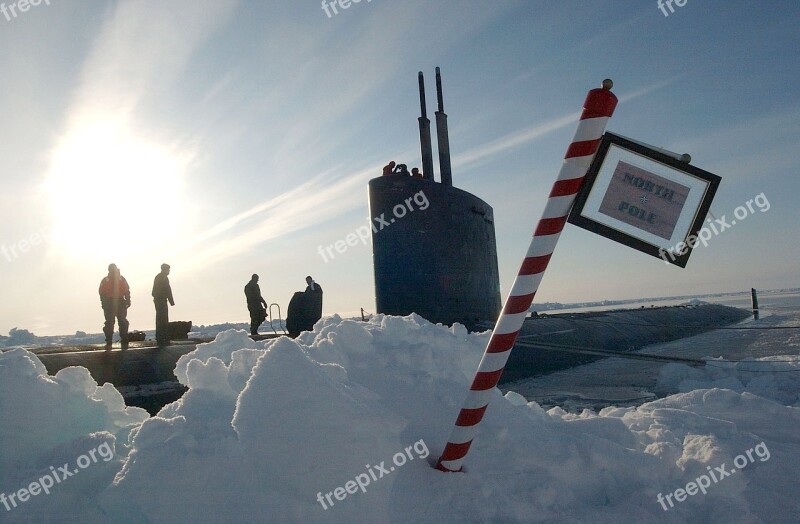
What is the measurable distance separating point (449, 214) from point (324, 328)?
643cm

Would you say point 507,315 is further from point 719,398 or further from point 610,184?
point 719,398

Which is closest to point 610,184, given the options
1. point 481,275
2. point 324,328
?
point 324,328

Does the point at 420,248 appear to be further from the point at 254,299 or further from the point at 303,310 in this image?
the point at 254,299

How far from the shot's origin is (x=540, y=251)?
7.58ft

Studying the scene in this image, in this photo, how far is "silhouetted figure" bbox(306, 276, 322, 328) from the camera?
1002 centimetres

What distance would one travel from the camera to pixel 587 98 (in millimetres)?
2256

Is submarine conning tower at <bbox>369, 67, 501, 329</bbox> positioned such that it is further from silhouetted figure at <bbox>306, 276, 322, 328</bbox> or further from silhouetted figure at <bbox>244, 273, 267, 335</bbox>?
silhouetted figure at <bbox>244, 273, 267, 335</bbox>

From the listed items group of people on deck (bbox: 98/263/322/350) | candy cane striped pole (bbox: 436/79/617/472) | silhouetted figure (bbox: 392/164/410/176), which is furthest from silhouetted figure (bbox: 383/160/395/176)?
candy cane striped pole (bbox: 436/79/617/472)

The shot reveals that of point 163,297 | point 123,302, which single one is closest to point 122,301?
point 123,302

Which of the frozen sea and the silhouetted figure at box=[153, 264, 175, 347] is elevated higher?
the silhouetted figure at box=[153, 264, 175, 347]

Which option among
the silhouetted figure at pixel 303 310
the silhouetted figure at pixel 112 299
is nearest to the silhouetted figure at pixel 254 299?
the silhouetted figure at pixel 303 310

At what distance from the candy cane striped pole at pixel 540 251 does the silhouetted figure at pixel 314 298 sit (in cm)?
777

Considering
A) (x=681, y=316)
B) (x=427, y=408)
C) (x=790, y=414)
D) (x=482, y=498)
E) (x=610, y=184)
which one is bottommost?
(x=681, y=316)

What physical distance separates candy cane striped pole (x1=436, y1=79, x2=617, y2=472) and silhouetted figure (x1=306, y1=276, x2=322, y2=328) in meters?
7.77
